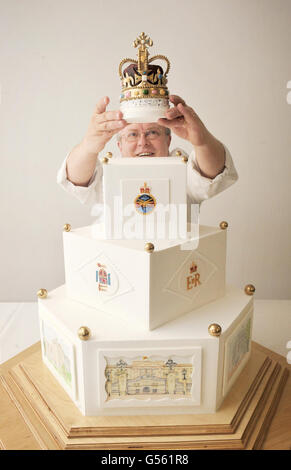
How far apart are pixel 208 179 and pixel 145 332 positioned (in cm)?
54

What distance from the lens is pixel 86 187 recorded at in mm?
1238

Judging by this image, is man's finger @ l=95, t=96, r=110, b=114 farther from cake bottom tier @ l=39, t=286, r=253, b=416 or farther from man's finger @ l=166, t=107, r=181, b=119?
cake bottom tier @ l=39, t=286, r=253, b=416

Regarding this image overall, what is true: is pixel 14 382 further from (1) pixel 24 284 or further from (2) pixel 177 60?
(2) pixel 177 60

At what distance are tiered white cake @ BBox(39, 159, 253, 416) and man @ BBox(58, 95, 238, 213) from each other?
0.12m

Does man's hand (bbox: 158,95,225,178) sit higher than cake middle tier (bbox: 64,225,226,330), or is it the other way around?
man's hand (bbox: 158,95,225,178)

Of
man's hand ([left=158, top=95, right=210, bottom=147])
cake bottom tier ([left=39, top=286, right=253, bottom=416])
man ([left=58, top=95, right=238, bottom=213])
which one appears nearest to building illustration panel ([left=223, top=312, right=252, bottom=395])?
cake bottom tier ([left=39, top=286, right=253, bottom=416])

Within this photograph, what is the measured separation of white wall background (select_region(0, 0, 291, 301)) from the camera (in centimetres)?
169

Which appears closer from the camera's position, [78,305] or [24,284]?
[78,305]

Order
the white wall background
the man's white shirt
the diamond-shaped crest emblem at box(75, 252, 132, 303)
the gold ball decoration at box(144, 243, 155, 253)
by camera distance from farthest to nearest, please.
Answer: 1. the white wall background
2. the man's white shirt
3. the diamond-shaped crest emblem at box(75, 252, 132, 303)
4. the gold ball decoration at box(144, 243, 155, 253)

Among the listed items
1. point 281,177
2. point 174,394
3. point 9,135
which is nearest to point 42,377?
point 174,394

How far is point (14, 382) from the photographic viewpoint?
1.23 m

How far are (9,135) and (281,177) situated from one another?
1.51 m
